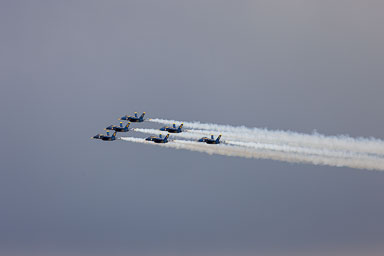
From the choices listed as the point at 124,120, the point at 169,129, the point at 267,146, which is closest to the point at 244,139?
the point at 267,146

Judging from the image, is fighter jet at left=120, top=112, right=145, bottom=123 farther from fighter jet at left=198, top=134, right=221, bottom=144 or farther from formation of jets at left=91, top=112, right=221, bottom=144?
fighter jet at left=198, top=134, right=221, bottom=144

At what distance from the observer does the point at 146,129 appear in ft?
275

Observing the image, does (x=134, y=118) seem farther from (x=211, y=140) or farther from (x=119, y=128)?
(x=211, y=140)

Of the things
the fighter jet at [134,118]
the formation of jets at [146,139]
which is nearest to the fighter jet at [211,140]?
the formation of jets at [146,139]

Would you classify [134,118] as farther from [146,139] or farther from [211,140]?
[211,140]

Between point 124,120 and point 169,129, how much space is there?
634 cm

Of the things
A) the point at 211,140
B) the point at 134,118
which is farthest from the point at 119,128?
the point at 211,140

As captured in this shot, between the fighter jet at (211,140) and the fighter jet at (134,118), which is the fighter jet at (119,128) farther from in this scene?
the fighter jet at (211,140)

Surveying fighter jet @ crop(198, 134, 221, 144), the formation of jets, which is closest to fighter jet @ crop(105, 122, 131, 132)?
the formation of jets

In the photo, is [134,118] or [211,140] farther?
[134,118]

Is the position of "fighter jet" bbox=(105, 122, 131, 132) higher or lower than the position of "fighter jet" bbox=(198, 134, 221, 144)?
higher

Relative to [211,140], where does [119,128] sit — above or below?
above

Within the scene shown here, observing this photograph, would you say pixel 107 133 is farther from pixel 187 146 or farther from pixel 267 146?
pixel 267 146

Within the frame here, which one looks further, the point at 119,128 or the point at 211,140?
the point at 119,128
